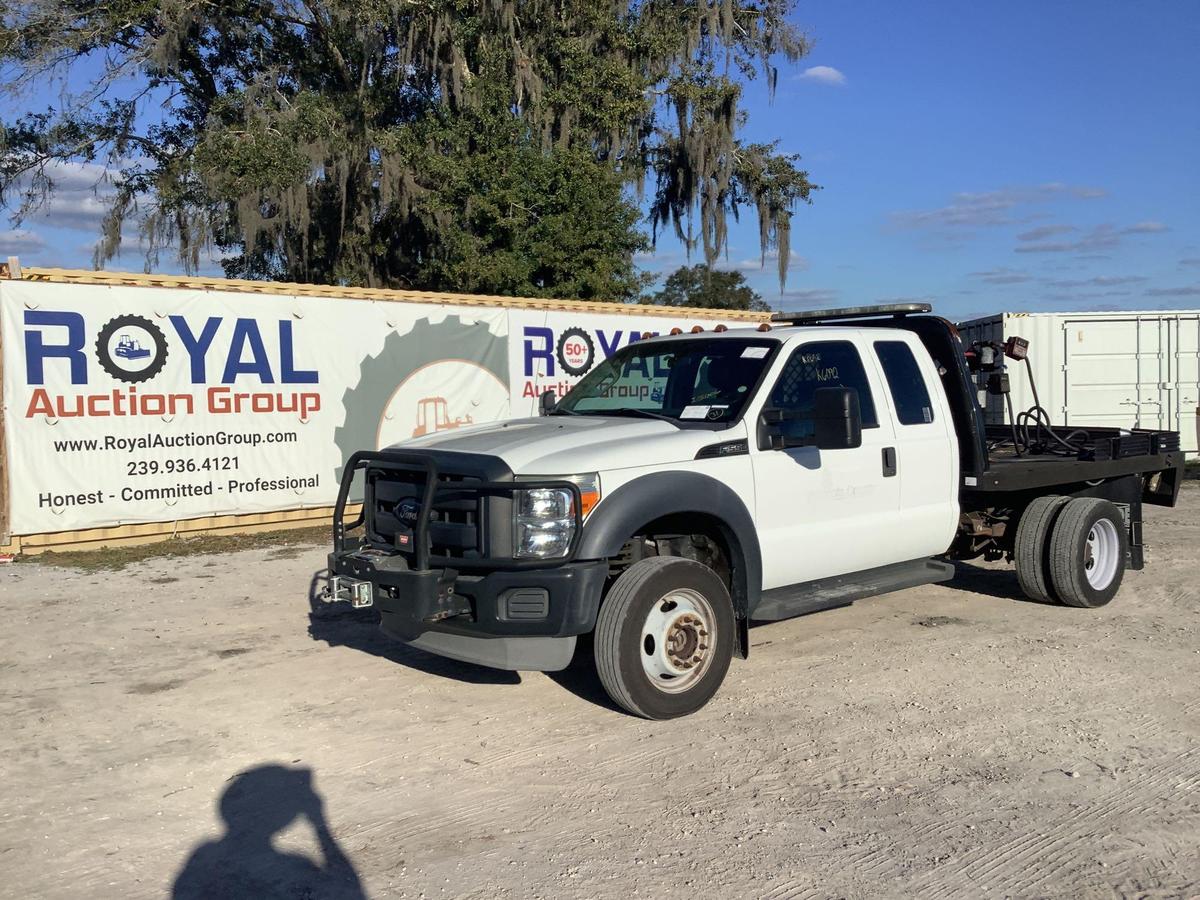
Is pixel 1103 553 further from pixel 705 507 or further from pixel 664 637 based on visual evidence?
pixel 664 637

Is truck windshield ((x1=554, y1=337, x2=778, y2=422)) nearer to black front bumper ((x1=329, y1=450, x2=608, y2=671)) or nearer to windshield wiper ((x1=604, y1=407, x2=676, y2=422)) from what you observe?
windshield wiper ((x1=604, y1=407, x2=676, y2=422))

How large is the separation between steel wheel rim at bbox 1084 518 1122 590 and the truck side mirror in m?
3.03

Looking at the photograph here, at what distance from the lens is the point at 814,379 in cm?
621

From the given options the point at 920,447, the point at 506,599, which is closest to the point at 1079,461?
the point at 920,447

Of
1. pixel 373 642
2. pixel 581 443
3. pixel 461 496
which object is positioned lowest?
pixel 373 642

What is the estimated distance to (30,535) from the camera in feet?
34.5

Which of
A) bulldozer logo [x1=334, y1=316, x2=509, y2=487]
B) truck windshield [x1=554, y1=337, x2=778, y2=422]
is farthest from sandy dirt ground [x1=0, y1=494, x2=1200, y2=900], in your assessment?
bulldozer logo [x1=334, y1=316, x2=509, y2=487]

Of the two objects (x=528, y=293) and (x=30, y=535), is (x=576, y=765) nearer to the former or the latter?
(x=30, y=535)

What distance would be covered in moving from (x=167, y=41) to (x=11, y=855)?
2108 centimetres

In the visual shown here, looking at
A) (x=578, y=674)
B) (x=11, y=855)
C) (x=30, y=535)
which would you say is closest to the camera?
(x=11, y=855)

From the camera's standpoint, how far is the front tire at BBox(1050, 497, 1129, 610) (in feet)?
23.8

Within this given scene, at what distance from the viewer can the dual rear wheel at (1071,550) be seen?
727 centimetres

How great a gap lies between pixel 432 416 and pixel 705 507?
342 inches

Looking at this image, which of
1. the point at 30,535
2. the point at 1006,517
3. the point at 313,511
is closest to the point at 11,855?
the point at 1006,517
